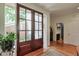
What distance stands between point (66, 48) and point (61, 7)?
26.6 inches

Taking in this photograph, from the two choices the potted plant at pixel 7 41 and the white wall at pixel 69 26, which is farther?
the white wall at pixel 69 26

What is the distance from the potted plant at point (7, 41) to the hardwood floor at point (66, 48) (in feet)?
2.14

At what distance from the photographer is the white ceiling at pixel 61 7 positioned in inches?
69.0

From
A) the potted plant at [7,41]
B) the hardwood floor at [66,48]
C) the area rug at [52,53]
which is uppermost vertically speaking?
the potted plant at [7,41]

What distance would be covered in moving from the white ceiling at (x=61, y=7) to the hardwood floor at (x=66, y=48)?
1.77 ft

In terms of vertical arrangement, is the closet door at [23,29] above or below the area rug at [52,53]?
above

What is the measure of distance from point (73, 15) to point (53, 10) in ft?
1.10

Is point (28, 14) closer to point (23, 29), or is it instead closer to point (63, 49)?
point (23, 29)

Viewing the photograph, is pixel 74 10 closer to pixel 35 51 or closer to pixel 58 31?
pixel 58 31

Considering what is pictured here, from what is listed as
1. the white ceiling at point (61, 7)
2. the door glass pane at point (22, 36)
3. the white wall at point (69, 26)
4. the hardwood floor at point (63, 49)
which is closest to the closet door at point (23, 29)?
the door glass pane at point (22, 36)

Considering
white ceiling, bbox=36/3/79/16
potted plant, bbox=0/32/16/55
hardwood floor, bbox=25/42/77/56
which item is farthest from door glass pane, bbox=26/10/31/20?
hardwood floor, bbox=25/42/77/56

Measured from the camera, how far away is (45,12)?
1840mm

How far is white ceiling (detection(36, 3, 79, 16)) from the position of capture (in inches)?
69.0

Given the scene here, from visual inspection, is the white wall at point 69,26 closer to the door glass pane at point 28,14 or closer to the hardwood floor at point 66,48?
the hardwood floor at point 66,48
